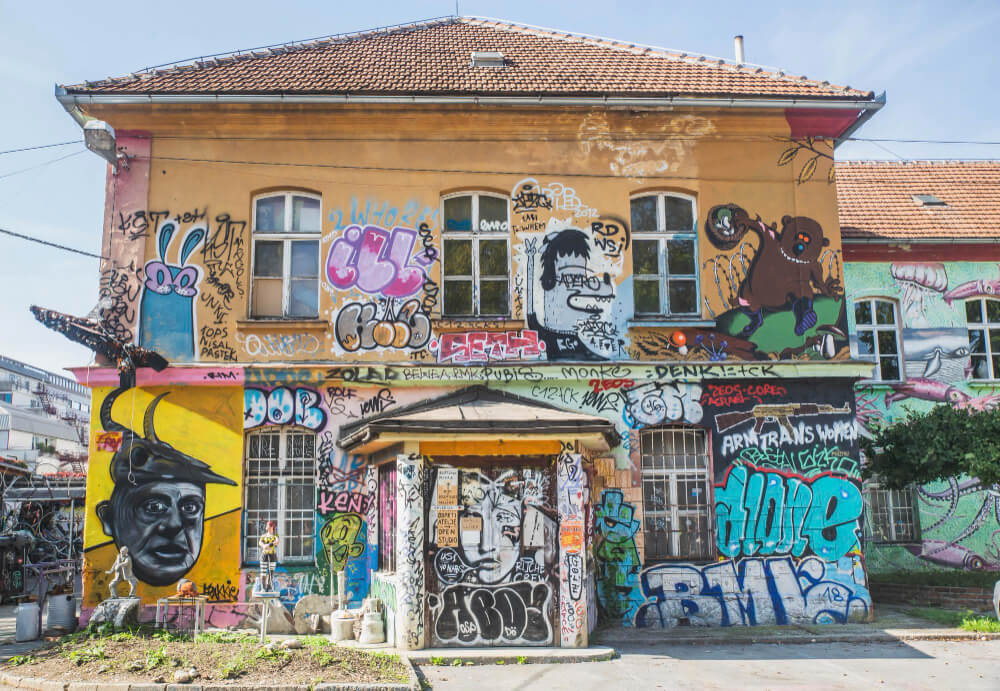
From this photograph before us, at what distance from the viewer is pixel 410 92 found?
1234 centimetres

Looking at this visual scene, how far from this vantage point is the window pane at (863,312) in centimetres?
1602

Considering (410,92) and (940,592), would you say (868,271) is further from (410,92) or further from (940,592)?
(410,92)

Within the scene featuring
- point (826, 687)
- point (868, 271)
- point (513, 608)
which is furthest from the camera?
point (868, 271)

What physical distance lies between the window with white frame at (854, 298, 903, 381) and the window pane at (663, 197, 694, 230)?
5.00 m

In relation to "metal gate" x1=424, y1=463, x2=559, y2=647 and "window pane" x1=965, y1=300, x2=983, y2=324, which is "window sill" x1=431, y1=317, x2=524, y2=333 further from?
"window pane" x1=965, y1=300, x2=983, y2=324

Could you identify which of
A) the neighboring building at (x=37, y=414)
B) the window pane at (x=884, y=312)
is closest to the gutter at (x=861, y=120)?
the window pane at (x=884, y=312)

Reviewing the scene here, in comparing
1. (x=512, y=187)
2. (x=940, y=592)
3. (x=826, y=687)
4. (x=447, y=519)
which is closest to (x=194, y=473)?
(x=447, y=519)

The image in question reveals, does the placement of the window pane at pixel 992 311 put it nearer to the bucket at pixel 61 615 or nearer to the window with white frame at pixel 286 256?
the window with white frame at pixel 286 256

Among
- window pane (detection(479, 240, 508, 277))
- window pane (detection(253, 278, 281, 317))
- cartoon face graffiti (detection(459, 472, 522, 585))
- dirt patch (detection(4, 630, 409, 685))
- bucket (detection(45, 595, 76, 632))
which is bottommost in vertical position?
dirt patch (detection(4, 630, 409, 685))

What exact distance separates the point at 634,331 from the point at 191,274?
6.58 metres

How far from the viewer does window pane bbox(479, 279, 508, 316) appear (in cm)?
1262

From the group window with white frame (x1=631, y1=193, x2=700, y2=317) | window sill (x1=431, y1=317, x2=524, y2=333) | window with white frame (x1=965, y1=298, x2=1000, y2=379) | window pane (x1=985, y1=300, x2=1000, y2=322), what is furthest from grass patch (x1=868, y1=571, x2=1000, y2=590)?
window sill (x1=431, y1=317, x2=524, y2=333)

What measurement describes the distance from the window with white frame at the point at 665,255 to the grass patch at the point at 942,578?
5.72 metres

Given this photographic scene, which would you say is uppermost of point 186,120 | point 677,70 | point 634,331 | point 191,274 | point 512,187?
point 677,70
